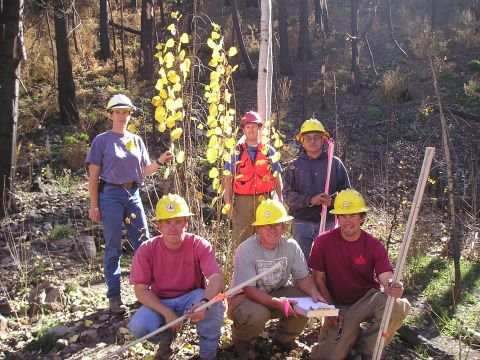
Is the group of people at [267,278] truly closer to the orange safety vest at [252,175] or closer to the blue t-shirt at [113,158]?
the blue t-shirt at [113,158]

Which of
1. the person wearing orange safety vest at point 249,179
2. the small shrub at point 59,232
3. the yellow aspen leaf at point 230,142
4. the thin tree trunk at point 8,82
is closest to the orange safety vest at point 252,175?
the person wearing orange safety vest at point 249,179

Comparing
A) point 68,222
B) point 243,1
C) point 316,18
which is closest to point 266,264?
point 68,222

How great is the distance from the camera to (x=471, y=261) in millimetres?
6281

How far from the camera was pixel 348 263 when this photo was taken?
353 cm

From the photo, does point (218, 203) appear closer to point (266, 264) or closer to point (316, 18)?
point (266, 264)

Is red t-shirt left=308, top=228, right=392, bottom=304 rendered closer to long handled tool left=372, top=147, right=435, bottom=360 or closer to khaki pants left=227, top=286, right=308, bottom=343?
khaki pants left=227, top=286, right=308, bottom=343

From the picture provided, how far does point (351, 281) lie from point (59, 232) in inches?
179

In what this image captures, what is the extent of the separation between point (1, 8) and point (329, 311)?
20.7 ft

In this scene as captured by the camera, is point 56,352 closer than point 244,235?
Yes

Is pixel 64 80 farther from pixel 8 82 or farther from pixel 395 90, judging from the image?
pixel 395 90

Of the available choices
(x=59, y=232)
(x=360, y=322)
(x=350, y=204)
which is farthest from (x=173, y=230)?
(x=59, y=232)

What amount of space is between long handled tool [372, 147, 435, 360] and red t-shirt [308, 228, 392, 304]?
0.41 meters

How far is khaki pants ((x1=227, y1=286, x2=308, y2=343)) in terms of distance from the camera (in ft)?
11.0

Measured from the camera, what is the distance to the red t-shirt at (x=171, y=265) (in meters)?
3.31
